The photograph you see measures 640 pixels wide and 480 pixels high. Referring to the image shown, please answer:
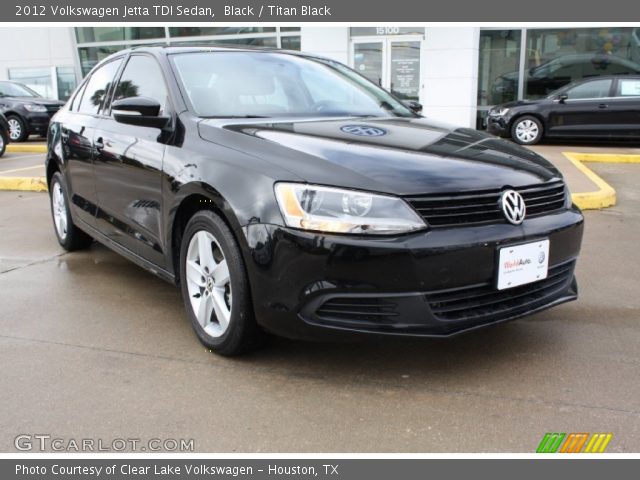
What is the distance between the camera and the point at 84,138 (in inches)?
178

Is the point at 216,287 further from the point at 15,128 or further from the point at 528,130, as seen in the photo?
the point at 15,128

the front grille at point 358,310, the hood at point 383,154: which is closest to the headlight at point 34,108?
the hood at point 383,154

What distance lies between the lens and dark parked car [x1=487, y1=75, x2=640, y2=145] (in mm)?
11906

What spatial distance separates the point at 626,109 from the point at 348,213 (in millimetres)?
11027

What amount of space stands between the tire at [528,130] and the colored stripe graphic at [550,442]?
35.2 ft

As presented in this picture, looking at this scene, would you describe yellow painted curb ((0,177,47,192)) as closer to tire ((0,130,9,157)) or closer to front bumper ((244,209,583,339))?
tire ((0,130,9,157))

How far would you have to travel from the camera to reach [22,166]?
440 inches

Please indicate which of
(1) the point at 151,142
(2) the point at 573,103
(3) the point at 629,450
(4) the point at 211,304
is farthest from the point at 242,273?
(2) the point at 573,103

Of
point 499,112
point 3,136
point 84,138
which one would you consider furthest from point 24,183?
point 499,112

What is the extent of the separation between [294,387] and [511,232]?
1171mm

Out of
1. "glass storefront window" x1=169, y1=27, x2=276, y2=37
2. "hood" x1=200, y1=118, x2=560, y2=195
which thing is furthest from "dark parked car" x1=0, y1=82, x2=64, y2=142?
"hood" x1=200, y1=118, x2=560, y2=195

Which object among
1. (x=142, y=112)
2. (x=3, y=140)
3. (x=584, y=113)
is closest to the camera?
(x=142, y=112)

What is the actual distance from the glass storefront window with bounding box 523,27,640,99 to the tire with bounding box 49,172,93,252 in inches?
477
